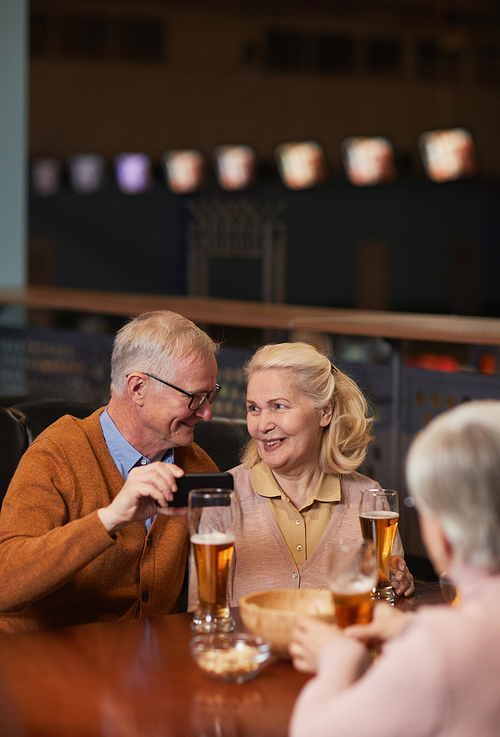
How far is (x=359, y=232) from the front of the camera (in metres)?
11.5

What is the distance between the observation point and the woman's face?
2.15m

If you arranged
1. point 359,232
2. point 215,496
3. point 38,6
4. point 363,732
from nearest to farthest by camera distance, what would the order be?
point 363,732 → point 215,496 → point 38,6 → point 359,232

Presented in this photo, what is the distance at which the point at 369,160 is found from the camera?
1062cm

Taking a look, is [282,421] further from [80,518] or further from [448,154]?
[448,154]

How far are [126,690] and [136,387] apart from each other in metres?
0.86

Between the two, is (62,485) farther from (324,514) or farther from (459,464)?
(459,464)

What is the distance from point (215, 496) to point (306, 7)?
10.4 meters

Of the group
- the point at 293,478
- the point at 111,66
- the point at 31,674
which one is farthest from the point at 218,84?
the point at 31,674

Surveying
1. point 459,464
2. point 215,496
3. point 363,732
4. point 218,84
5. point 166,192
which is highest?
point 218,84

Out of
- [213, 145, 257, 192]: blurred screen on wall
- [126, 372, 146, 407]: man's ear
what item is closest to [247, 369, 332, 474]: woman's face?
[126, 372, 146, 407]: man's ear

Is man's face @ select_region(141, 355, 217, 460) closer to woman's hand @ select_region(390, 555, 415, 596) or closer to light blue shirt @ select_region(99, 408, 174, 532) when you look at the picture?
light blue shirt @ select_region(99, 408, 174, 532)

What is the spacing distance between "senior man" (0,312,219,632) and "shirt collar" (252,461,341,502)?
20 cm

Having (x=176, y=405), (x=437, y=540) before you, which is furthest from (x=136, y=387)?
(x=437, y=540)

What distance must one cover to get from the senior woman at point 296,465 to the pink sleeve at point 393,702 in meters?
0.99
